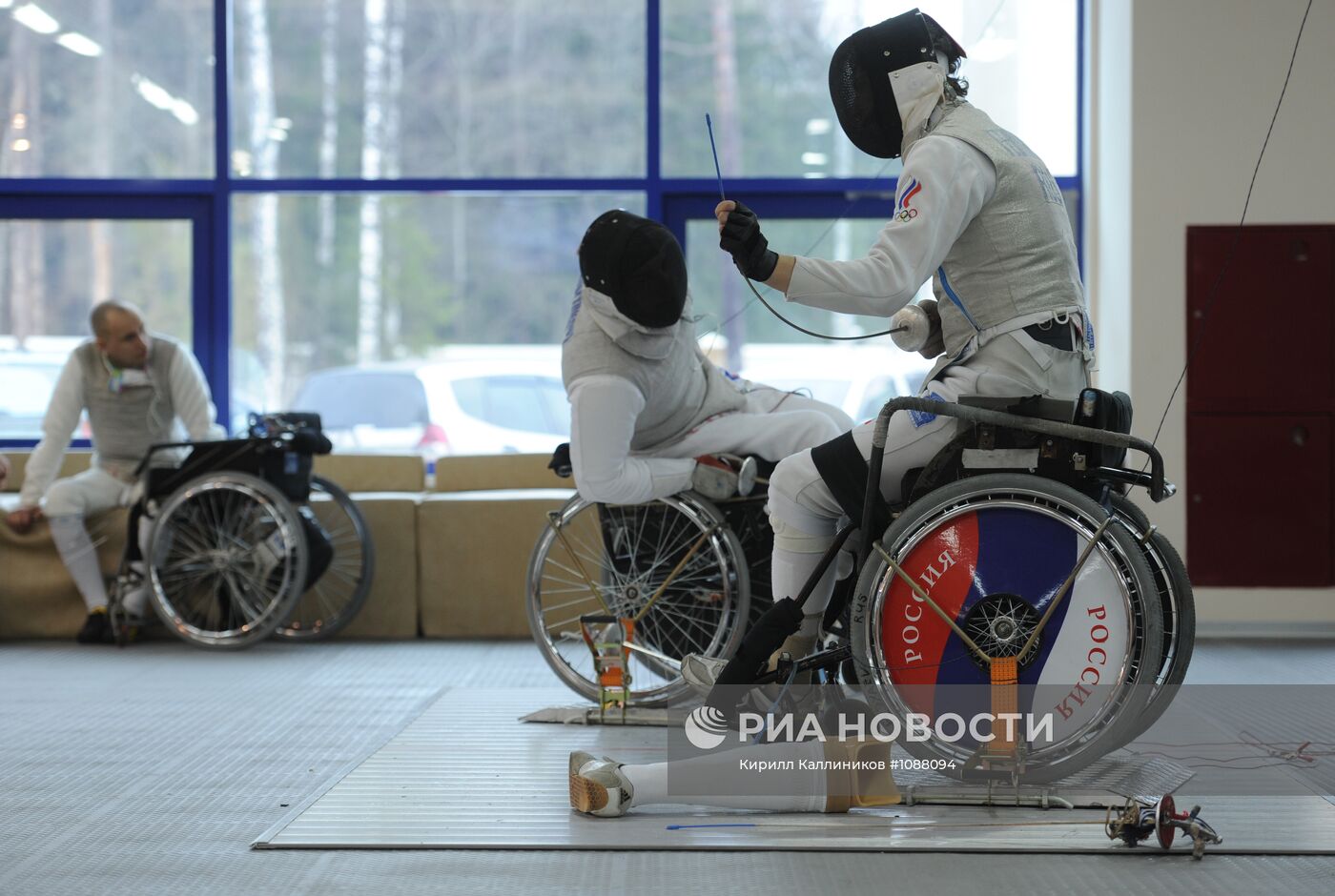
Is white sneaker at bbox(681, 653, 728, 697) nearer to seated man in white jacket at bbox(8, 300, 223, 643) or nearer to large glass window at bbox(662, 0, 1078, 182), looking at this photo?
seated man in white jacket at bbox(8, 300, 223, 643)

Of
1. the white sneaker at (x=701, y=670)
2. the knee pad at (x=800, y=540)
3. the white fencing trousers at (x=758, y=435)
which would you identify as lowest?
the white sneaker at (x=701, y=670)

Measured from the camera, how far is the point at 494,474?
16.2ft

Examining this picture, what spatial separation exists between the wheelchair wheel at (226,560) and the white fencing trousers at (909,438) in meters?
2.27

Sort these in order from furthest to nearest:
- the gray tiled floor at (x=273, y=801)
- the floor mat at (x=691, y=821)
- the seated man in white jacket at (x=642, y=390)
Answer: the seated man in white jacket at (x=642, y=390) → the floor mat at (x=691, y=821) → the gray tiled floor at (x=273, y=801)

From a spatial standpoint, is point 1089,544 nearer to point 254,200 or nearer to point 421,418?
point 421,418

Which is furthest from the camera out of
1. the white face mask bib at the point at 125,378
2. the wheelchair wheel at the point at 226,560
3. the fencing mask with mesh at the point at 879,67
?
the white face mask bib at the point at 125,378

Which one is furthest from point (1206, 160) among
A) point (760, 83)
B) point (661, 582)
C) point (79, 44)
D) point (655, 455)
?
point (79, 44)

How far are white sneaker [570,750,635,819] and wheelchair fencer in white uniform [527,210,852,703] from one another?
0.80 metres

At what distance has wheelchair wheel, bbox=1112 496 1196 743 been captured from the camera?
2.31 metres

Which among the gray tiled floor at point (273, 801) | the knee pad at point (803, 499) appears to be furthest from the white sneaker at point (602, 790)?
the knee pad at point (803, 499)

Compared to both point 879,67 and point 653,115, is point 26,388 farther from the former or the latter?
point 879,67

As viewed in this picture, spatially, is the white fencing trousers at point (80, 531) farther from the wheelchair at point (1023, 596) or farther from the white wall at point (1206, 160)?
the white wall at point (1206, 160)

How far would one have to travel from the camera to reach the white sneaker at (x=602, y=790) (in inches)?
87.7

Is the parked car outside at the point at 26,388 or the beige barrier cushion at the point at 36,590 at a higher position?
the parked car outside at the point at 26,388
